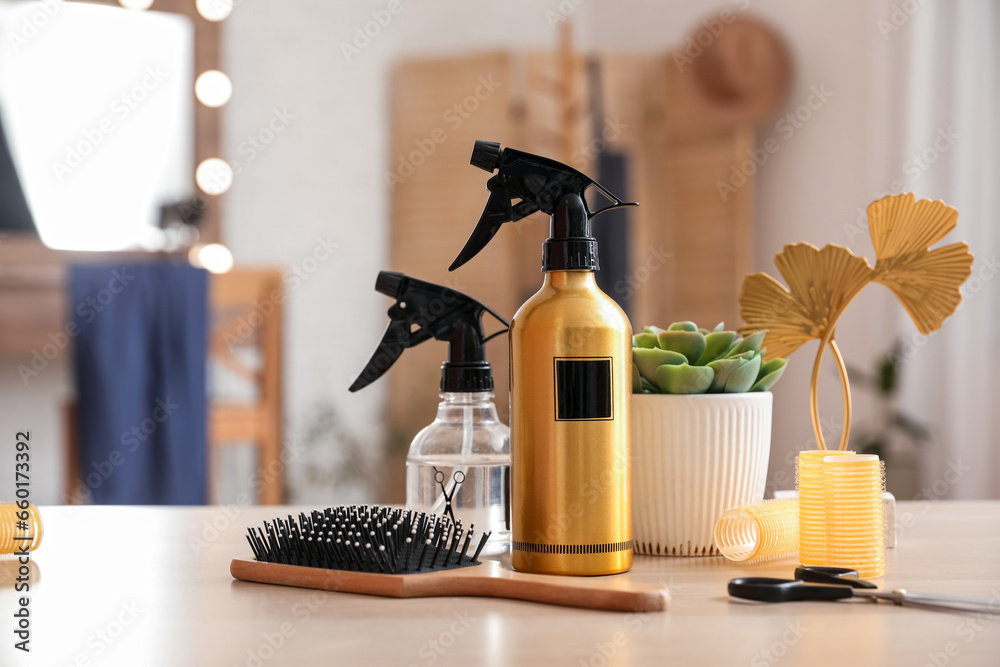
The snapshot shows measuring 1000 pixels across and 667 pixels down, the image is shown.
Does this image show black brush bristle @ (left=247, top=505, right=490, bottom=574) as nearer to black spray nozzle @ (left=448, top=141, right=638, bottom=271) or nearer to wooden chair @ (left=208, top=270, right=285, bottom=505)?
black spray nozzle @ (left=448, top=141, right=638, bottom=271)

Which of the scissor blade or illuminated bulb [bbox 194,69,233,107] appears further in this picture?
illuminated bulb [bbox 194,69,233,107]

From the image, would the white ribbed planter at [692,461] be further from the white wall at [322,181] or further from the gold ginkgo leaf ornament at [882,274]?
the white wall at [322,181]

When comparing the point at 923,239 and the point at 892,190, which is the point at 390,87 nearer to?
the point at 892,190

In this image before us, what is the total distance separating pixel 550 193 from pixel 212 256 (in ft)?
7.67

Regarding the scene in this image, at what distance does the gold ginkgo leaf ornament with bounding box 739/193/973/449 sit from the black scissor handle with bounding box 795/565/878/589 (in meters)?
0.12

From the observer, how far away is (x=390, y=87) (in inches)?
118

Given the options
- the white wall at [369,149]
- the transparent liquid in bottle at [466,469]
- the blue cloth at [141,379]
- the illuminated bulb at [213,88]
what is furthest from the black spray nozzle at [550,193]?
the illuminated bulb at [213,88]

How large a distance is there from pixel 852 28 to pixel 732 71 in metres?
0.36

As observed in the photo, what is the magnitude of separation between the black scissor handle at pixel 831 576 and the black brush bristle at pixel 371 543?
18 centimetres

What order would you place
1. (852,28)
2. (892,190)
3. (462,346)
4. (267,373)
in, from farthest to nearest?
(852,28) → (892,190) → (267,373) → (462,346)

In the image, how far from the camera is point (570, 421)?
1.71 ft

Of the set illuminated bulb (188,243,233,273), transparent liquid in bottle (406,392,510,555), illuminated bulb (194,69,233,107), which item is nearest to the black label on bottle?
transparent liquid in bottle (406,392,510,555)

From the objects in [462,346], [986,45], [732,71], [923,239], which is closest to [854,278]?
[923,239]

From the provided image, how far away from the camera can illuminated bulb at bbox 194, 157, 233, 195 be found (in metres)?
2.67
